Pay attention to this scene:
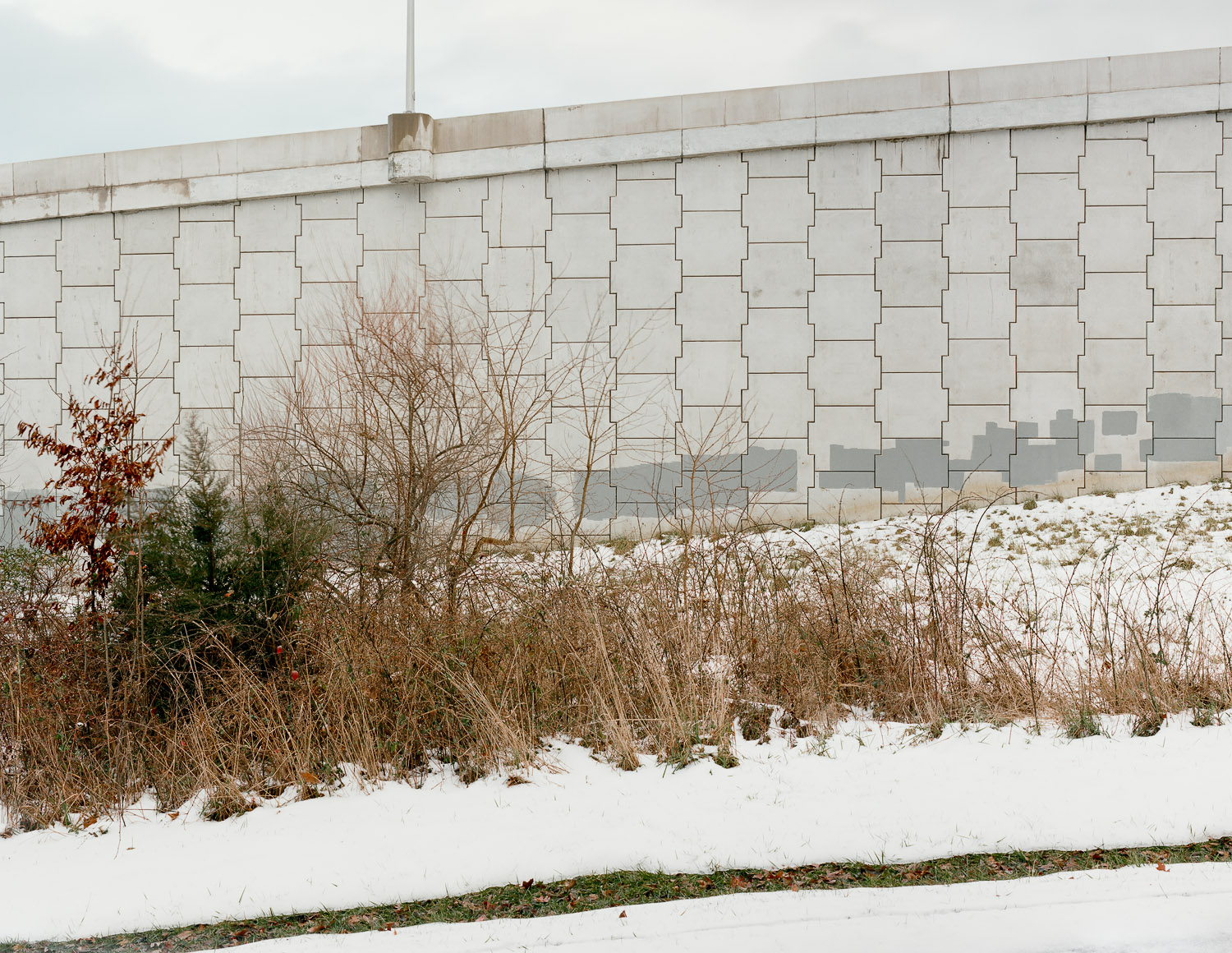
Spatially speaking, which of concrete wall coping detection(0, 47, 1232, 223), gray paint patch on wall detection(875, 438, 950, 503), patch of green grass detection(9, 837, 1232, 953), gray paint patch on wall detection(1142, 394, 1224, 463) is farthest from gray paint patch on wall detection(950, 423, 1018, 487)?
patch of green grass detection(9, 837, 1232, 953)

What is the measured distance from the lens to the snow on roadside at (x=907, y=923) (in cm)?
334

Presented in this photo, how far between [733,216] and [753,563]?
6.36 metres

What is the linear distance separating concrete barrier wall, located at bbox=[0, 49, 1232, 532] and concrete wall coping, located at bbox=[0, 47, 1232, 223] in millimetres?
33

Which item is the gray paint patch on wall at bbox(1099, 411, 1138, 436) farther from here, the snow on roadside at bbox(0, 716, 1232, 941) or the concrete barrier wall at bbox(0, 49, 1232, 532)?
the snow on roadside at bbox(0, 716, 1232, 941)

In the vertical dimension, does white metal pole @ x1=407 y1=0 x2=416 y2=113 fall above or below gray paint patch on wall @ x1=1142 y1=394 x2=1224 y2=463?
above

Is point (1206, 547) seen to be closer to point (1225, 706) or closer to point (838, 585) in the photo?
point (1225, 706)

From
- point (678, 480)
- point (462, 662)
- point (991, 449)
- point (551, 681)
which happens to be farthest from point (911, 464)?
point (462, 662)

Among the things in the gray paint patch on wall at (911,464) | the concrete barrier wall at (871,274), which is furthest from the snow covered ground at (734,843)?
the concrete barrier wall at (871,274)

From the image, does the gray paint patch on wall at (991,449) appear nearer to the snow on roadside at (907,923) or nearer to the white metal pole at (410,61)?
the snow on roadside at (907,923)

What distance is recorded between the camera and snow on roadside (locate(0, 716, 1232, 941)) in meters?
4.11

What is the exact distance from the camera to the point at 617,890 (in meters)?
3.95

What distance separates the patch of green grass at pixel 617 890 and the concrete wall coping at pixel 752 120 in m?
9.35

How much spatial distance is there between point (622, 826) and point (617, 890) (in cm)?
46

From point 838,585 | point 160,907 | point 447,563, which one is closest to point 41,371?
point 447,563
